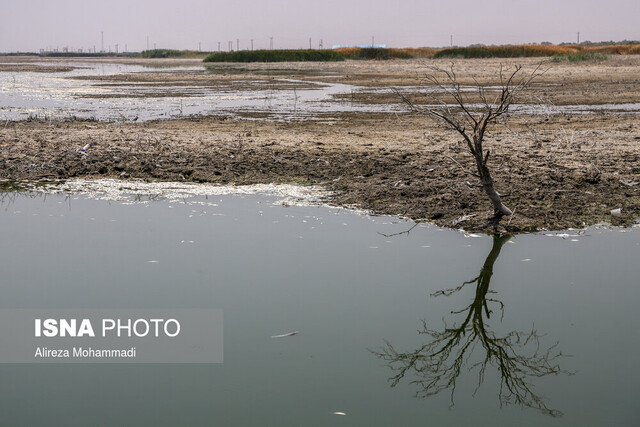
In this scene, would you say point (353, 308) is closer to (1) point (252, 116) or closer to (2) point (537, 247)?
→ (2) point (537, 247)

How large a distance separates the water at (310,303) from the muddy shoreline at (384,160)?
73 cm

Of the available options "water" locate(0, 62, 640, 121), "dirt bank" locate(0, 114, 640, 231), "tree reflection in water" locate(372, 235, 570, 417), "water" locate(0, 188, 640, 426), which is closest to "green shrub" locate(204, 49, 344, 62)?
"water" locate(0, 62, 640, 121)

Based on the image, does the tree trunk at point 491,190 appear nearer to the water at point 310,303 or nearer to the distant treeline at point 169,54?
the water at point 310,303

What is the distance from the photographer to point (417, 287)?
22.9 ft

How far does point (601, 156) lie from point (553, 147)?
40.4 inches

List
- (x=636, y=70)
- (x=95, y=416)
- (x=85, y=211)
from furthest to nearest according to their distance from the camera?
(x=636, y=70) < (x=85, y=211) < (x=95, y=416)

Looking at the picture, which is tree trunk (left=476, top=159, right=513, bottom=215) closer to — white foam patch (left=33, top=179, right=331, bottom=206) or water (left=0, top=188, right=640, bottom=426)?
water (left=0, top=188, right=640, bottom=426)

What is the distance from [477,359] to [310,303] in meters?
1.63

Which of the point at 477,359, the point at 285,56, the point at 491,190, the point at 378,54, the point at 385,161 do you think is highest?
the point at 378,54

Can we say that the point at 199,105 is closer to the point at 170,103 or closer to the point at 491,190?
the point at 170,103

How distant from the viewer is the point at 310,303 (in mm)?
6512

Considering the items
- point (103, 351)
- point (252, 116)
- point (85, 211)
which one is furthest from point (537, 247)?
point (252, 116)

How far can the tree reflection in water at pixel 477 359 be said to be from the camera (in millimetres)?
5090

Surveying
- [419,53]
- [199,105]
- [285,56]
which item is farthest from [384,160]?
[419,53]
